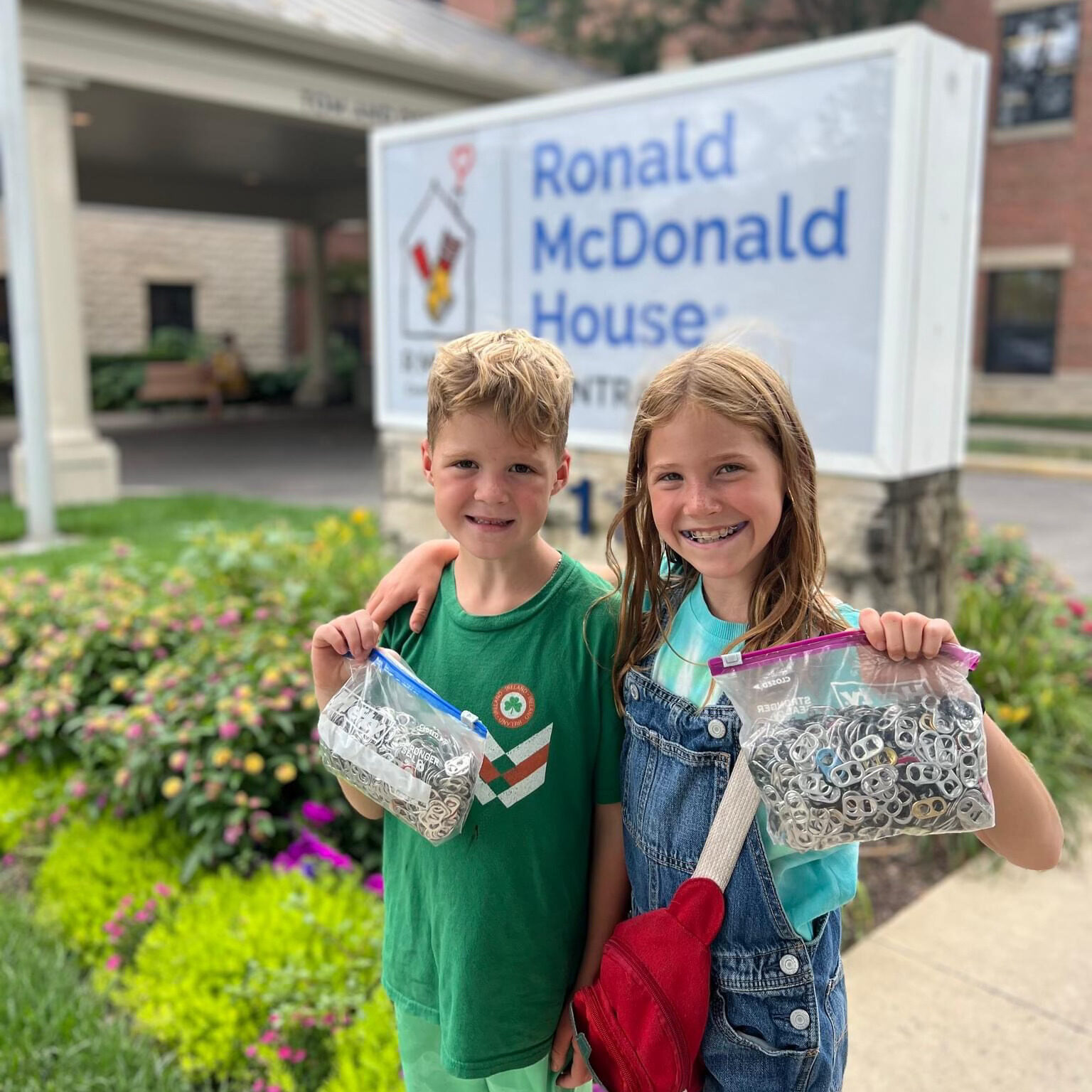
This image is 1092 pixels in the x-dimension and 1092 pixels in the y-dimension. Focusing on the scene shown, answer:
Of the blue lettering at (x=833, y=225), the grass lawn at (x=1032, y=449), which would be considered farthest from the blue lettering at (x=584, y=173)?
the grass lawn at (x=1032, y=449)

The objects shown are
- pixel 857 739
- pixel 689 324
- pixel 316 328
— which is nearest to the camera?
pixel 857 739

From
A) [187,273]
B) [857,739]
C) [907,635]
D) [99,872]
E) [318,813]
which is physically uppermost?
[187,273]

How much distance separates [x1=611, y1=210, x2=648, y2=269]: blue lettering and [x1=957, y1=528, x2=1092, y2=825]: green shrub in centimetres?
191

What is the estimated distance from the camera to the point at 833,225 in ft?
11.3

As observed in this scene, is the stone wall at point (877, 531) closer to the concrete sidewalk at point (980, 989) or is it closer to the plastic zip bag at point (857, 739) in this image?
the concrete sidewalk at point (980, 989)

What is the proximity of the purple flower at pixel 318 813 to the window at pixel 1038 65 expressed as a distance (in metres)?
20.4

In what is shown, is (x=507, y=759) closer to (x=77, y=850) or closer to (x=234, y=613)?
(x=77, y=850)

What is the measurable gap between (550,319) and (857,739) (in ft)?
11.6

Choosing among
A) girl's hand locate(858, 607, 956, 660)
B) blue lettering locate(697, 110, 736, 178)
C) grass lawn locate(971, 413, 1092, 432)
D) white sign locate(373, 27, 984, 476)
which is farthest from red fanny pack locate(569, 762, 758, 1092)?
grass lawn locate(971, 413, 1092, 432)

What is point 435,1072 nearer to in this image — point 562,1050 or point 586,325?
point 562,1050

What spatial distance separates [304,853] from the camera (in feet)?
9.76

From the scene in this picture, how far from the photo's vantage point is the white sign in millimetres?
3330

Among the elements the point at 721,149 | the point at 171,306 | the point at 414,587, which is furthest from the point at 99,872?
the point at 171,306

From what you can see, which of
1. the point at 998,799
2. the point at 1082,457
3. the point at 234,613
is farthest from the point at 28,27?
the point at 1082,457
